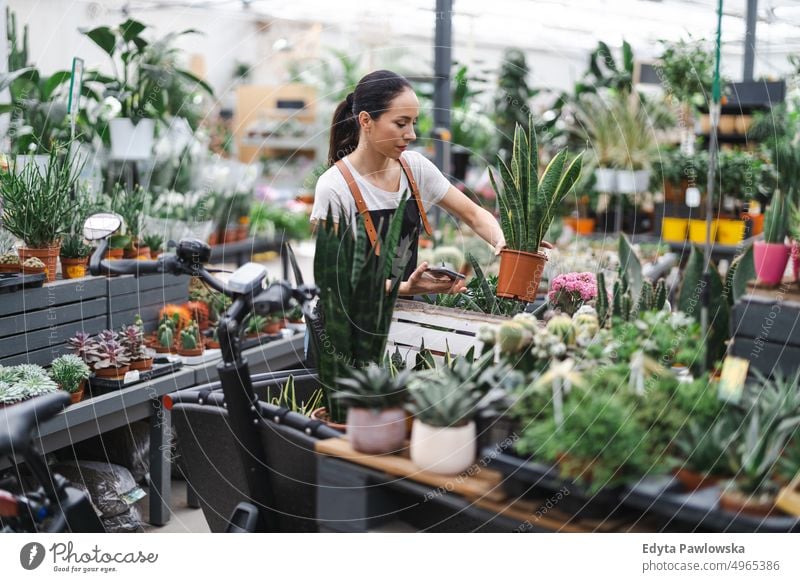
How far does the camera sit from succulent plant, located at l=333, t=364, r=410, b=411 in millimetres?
1783

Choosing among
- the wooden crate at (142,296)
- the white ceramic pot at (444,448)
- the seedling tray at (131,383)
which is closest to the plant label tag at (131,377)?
the seedling tray at (131,383)

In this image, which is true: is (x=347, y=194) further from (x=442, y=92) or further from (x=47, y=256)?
(x=442, y=92)

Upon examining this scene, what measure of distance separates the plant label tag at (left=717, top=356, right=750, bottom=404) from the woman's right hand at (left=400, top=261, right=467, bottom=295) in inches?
26.2

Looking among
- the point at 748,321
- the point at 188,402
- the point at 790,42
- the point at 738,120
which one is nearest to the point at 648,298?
the point at 748,321

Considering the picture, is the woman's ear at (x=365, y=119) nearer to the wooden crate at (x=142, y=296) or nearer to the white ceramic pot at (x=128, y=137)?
the wooden crate at (x=142, y=296)

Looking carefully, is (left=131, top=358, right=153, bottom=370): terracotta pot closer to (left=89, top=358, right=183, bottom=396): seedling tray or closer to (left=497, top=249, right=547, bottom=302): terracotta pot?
(left=89, top=358, right=183, bottom=396): seedling tray

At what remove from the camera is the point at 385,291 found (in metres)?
1.96

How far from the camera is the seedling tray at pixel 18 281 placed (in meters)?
2.88

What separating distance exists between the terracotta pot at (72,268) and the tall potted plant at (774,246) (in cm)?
233

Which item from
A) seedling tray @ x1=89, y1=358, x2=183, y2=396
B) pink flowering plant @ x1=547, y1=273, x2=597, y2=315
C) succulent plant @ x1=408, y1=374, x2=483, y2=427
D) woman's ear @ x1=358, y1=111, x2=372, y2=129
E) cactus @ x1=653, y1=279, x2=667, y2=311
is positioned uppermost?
woman's ear @ x1=358, y1=111, x2=372, y2=129

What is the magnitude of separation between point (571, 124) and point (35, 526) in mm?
6031

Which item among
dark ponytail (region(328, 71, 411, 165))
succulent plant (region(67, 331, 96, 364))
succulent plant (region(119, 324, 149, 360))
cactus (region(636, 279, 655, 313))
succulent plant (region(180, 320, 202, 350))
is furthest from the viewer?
succulent plant (region(180, 320, 202, 350))

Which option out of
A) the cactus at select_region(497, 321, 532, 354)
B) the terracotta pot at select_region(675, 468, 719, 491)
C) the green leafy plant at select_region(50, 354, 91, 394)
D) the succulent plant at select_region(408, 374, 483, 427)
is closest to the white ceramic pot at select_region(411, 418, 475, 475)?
the succulent plant at select_region(408, 374, 483, 427)
